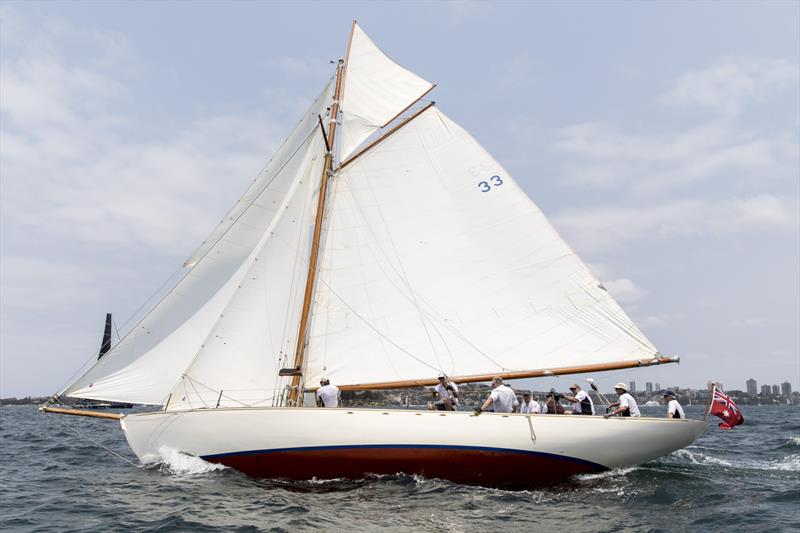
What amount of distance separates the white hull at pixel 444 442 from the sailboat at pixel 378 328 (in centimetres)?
3

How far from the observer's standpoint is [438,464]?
14.2m

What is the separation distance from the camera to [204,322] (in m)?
17.0

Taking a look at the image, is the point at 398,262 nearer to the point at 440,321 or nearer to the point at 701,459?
the point at 440,321

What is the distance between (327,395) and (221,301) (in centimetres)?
437

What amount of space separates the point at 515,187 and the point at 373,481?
9.26 metres

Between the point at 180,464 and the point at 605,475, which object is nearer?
the point at 605,475

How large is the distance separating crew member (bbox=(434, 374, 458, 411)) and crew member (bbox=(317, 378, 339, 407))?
2894 mm

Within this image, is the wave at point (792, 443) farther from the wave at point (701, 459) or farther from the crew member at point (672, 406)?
the crew member at point (672, 406)

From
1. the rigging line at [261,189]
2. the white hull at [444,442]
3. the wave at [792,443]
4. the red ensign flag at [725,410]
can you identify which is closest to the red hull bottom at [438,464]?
the white hull at [444,442]

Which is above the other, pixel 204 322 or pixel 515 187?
pixel 515 187

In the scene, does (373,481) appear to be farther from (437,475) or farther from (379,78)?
(379,78)

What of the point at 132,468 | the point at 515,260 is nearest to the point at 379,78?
the point at 515,260

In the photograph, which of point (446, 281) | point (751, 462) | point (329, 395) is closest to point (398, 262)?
point (446, 281)

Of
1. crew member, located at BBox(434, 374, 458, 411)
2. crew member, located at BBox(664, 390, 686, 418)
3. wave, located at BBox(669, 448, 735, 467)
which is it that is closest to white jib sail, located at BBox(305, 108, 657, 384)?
crew member, located at BBox(434, 374, 458, 411)
